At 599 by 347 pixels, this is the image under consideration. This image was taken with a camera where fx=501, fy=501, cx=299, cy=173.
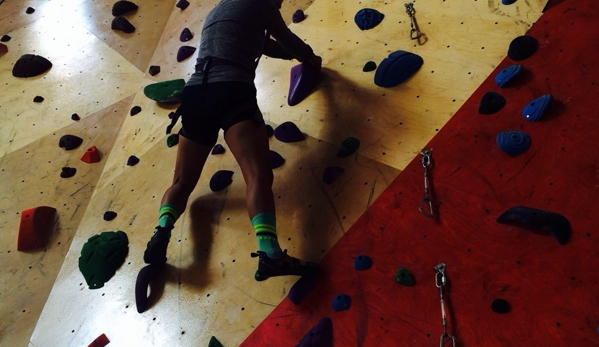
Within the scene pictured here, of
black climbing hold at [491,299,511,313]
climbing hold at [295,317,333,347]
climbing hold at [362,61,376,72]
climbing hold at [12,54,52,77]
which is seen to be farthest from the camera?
climbing hold at [12,54,52,77]

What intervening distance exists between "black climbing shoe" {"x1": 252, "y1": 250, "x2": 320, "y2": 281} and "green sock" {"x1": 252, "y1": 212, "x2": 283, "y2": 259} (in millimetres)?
19

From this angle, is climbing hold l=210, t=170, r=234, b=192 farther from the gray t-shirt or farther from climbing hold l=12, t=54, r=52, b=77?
climbing hold l=12, t=54, r=52, b=77

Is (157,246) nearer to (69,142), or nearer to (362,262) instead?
(362,262)

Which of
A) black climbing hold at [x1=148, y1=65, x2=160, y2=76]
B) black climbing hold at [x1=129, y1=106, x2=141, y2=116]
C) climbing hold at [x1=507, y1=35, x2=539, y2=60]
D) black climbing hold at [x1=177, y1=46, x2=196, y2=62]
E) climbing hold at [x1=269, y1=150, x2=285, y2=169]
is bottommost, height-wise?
black climbing hold at [x1=129, y1=106, x2=141, y2=116]

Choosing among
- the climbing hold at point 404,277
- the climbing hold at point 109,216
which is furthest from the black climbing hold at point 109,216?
the climbing hold at point 404,277

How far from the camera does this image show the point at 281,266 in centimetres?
162

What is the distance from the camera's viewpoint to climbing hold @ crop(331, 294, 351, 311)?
1636 millimetres

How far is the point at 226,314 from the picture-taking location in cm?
179

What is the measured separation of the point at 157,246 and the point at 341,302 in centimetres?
72

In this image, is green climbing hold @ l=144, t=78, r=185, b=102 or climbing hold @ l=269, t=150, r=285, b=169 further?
green climbing hold @ l=144, t=78, r=185, b=102

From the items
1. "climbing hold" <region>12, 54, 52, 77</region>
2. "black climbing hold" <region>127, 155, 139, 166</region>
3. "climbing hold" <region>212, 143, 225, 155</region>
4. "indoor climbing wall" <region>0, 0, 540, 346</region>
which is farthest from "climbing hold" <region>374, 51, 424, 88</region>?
"climbing hold" <region>12, 54, 52, 77</region>

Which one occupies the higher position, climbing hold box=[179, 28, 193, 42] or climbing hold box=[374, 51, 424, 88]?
climbing hold box=[374, 51, 424, 88]

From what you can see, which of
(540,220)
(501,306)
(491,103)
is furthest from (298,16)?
(501,306)

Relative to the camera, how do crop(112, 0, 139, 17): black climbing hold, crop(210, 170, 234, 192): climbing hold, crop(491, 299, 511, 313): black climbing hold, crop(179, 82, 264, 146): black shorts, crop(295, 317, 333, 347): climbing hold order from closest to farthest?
crop(491, 299, 511, 313): black climbing hold
crop(295, 317, 333, 347): climbing hold
crop(179, 82, 264, 146): black shorts
crop(210, 170, 234, 192): climbing hold
crop(112, 0, 139, 17): black climbing hold
